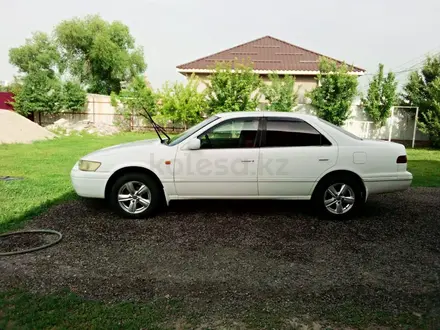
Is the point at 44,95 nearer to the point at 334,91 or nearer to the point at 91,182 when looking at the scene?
the point at 334,91

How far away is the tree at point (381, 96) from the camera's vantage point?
1509cm

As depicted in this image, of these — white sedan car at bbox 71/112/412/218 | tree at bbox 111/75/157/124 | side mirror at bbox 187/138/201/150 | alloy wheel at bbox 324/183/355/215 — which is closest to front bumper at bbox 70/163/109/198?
white sedan car at bbox 71/112/412/218

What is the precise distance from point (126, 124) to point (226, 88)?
25.9 ft

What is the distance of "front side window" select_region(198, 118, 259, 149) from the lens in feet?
16.3

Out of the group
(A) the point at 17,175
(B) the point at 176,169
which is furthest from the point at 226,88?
(B) the point at 176,169

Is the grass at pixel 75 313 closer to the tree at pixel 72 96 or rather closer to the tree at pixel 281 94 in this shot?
the tree at pixel 281 94

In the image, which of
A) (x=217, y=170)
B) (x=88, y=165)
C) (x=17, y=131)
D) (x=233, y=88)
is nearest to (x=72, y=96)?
(x=17, y=131)

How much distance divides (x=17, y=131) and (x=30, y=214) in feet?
39.9

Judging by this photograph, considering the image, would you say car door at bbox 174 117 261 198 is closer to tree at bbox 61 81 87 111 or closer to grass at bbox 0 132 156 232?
grass at bbox 0 132 156 232

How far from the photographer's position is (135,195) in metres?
4.91

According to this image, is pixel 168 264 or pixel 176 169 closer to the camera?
pixel 168 264

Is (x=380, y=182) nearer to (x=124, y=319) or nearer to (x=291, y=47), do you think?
(x=124, y=319)

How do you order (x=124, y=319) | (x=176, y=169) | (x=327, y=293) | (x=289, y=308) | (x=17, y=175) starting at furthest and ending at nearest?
(x=17, y=175), (x=176, y=169), (x=327, y=293), (x=289, y=308), (x=124, y=319)

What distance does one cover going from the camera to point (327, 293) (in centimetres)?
307
